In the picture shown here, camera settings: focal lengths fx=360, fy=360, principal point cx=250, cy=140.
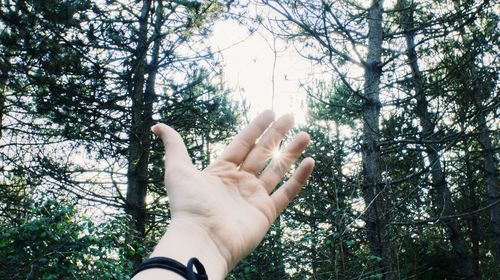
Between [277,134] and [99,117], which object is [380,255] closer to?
[277,134]

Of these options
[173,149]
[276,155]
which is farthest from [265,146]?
[173,149]

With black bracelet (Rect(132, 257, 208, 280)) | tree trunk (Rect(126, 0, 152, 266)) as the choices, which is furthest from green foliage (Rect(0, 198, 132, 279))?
black bracelet (Rect(132, 257, 208, 280))

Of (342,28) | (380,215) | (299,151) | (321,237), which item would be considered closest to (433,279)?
(321,237)

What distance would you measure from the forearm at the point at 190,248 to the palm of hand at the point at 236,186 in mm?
35

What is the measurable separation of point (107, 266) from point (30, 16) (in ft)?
15.2

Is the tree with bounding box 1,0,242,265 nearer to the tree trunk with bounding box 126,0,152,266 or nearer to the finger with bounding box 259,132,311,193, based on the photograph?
the tree trunk with bounding box 126,0,152,266

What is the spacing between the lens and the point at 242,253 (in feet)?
5.10

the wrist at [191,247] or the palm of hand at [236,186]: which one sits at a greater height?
the palm of hand at [236,186]

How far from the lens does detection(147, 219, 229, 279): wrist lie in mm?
1236

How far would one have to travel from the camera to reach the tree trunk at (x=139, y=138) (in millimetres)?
7574

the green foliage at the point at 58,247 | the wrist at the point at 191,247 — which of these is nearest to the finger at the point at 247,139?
the wrist at the point at 191,247

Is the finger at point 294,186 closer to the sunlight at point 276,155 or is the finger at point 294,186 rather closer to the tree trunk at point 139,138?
the sunlight at point 276,155

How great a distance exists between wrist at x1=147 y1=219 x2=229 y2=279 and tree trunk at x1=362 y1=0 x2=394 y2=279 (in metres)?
2.54

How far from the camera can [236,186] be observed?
175 centimetres
